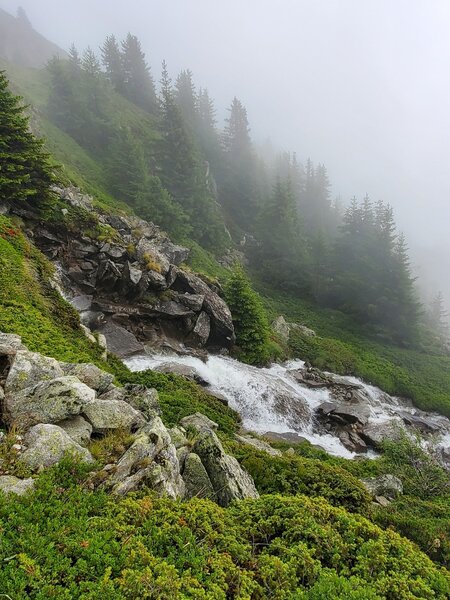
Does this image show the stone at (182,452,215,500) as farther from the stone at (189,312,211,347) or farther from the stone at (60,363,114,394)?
the stone at (189,312,211,347)

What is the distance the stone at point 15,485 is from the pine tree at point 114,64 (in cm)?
8806

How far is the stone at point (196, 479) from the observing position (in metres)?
7.08

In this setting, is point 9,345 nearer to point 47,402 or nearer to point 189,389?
point 47,402

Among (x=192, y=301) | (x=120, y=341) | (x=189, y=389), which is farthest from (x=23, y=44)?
(x=189, y=389)

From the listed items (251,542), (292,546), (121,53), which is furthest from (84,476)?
(121,53)

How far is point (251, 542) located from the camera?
5.63 meters

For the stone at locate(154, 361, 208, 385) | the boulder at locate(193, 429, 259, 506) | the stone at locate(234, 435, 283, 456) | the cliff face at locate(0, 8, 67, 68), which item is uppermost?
the cliff face at locate(0, 8, 67, 68)

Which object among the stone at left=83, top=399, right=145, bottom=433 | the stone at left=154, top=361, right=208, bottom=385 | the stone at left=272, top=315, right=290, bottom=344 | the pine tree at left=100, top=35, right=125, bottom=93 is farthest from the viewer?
the pine tree at left=100, top=35, right=125, bottom=93

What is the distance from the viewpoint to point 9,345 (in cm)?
983

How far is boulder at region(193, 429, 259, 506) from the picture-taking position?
7.37 metres

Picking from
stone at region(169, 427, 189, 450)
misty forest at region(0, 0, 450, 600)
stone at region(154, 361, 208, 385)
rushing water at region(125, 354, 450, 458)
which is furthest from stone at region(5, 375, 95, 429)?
rushing water at region(125, 354, 450, 458)

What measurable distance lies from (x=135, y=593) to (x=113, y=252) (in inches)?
920

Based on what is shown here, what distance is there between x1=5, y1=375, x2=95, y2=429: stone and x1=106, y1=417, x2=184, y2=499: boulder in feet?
5.41

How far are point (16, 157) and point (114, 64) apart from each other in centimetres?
7388
